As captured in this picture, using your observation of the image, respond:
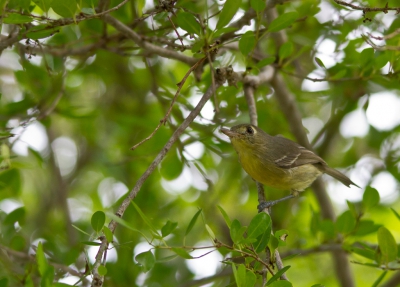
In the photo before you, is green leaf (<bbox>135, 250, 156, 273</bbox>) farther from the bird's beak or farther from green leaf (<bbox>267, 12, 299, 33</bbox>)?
the bird's beak

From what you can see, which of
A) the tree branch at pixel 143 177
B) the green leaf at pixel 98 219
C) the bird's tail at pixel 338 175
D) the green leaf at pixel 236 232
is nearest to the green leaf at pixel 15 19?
the tree branch at pixel 143 177

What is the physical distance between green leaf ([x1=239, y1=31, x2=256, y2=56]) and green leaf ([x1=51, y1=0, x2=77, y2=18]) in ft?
3.43

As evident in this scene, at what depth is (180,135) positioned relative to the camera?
130 inches

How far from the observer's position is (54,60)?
438 centimetres

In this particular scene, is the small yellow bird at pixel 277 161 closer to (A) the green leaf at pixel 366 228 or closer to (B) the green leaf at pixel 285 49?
(B) the green leaf at pixel 285 49

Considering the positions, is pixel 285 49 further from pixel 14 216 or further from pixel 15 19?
pixel 14 216

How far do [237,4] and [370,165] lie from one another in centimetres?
316

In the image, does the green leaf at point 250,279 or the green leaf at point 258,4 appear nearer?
the green leaf at point 250,279

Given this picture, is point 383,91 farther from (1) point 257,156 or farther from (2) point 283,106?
(1) point 257,156

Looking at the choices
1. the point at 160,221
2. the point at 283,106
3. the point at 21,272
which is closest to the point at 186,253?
the point at 21,272

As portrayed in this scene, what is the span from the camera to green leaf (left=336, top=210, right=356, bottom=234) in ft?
12.4

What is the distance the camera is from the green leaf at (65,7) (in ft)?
9.75

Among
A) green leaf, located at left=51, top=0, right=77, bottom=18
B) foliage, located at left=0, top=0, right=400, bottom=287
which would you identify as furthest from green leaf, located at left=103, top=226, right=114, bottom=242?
green leaf, located at left=51, top=0, right=77, bottom=18

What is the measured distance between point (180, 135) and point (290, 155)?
218 cm
